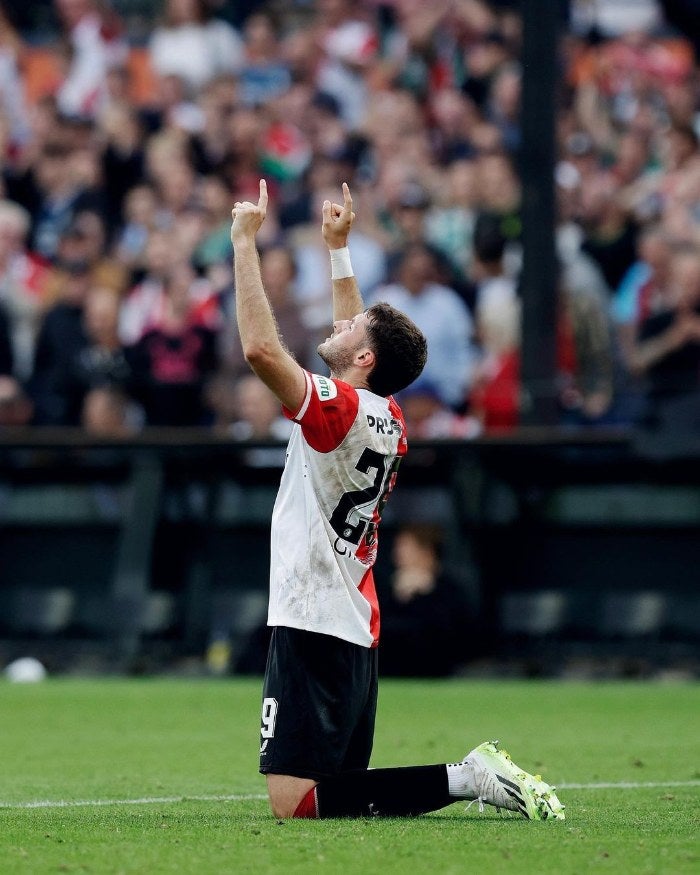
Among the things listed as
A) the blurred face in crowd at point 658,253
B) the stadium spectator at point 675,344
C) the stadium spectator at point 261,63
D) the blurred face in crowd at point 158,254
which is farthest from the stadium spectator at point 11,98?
the stadium spectator at point 675,344

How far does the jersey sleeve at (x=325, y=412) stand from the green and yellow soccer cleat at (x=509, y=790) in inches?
47.0

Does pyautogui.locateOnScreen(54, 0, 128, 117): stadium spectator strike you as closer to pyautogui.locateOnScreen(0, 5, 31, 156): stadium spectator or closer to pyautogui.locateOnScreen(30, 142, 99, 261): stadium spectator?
pyautogui.locateOnScreen(0, 5, 31, 156): stadium spectator

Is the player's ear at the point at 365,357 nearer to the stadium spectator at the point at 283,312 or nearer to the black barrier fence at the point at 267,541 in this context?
the black barrier fence at the point at 267,541

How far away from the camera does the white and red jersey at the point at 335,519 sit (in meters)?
6.19

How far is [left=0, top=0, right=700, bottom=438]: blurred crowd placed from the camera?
13352 mm

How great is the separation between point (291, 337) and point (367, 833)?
846cm

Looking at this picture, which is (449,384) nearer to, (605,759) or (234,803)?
(605,759)

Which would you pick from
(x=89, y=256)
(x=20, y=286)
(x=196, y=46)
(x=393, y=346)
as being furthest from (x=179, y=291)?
(x=393, y=346)

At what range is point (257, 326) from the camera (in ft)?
19.1

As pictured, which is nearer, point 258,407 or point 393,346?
point 393,346

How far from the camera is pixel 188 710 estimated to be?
10.7 meters

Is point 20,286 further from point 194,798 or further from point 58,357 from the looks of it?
point 194,798

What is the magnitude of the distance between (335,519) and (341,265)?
3.98 ft

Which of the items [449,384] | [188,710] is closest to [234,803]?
[188,710]
